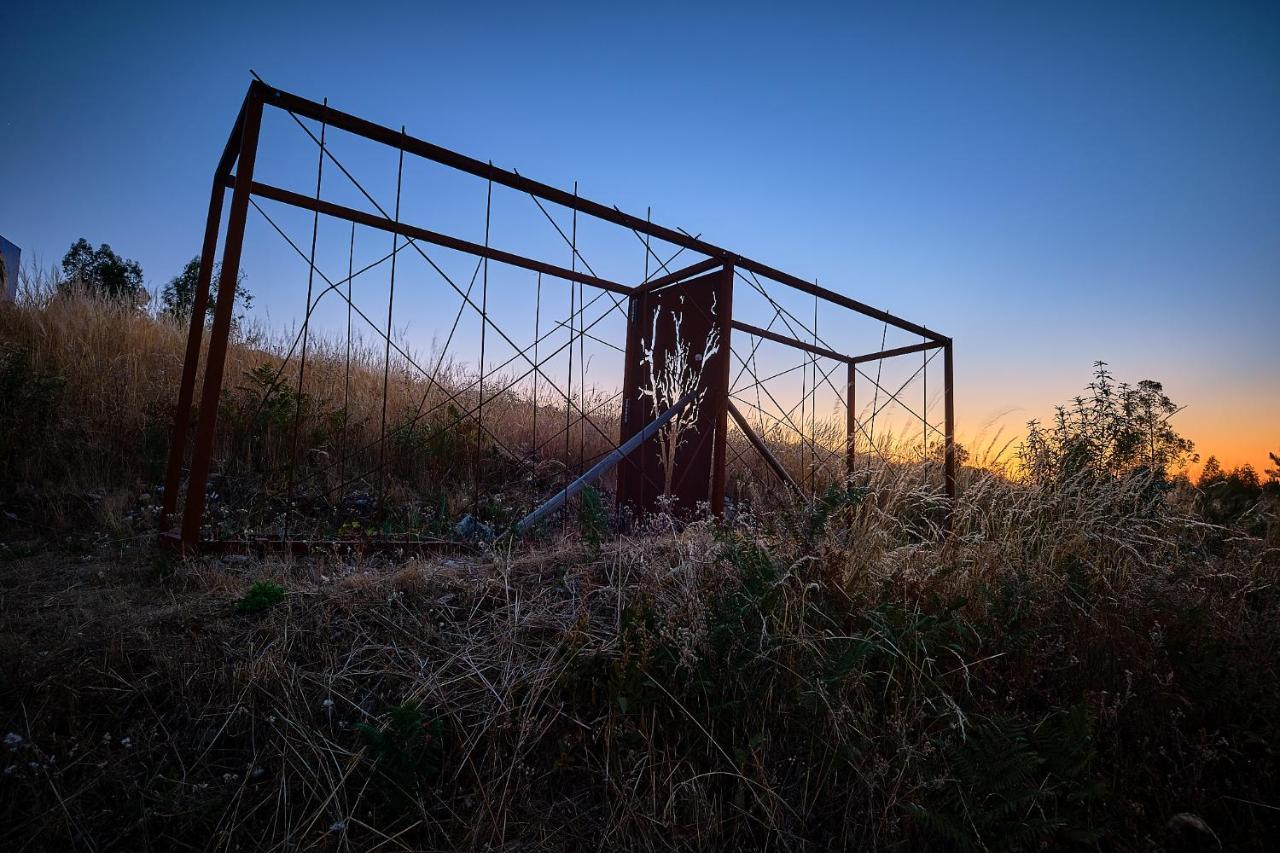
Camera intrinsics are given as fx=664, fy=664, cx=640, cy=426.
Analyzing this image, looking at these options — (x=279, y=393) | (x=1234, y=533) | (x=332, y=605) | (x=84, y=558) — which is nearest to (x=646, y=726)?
(x=332, y=605)

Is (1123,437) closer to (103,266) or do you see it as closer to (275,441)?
(275,441)

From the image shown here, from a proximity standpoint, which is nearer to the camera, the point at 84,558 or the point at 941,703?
the point at 941,703

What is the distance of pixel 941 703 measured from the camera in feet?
8.05

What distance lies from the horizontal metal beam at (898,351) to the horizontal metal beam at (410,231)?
433 cm

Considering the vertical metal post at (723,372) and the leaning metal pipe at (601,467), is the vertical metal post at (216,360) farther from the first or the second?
the vertical metal post at (723,372)

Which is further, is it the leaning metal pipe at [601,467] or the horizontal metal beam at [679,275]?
the horizontal metal beam at [679,275]

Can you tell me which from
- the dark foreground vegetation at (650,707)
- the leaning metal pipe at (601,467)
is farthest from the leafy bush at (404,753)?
the leaning metal pipe at (601,467)

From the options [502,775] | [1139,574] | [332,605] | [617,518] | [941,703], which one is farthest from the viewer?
[617,518]

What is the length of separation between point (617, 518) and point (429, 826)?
15.1 feet

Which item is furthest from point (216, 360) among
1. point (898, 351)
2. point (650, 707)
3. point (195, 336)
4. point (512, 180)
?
point (898, 351)

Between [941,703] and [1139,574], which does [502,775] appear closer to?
[941,703]

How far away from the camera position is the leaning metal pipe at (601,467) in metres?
5.00

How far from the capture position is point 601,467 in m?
5.56

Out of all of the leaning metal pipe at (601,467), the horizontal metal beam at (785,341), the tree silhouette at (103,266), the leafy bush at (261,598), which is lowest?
the leafy bush at (261,598)
